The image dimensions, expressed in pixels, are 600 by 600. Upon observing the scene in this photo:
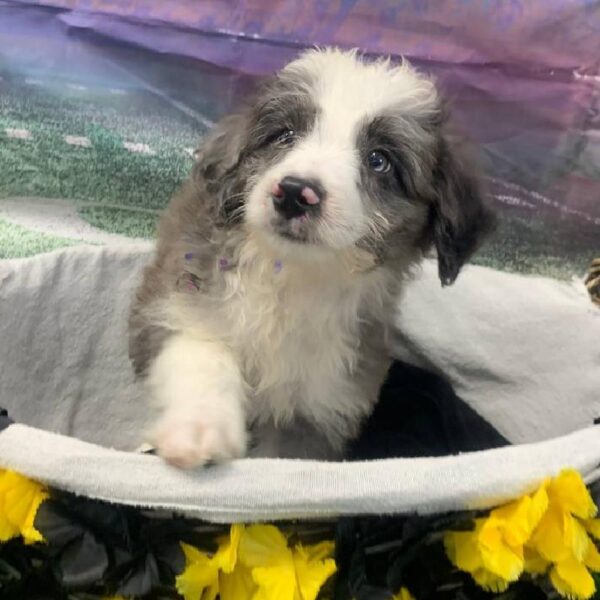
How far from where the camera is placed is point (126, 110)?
8.37ft

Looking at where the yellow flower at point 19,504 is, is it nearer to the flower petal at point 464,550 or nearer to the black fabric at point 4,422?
the black fabric at point 4,422

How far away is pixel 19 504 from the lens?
1.16 m

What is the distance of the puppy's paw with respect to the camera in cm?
118

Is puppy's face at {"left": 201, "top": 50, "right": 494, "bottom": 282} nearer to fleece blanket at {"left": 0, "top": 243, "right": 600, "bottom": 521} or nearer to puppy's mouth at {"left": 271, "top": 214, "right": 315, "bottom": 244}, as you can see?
puppy's mouth at {"left": 271, "top": 214, "right": 315, "bottom": 244}

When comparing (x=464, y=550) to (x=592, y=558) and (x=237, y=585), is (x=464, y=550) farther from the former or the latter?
(x=237, y=585)

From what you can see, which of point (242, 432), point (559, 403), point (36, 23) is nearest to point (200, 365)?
point (242, 432)

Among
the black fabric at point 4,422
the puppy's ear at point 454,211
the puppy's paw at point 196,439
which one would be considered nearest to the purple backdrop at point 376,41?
the puppy's ear at point 454,211

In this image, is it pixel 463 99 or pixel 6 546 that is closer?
pixel 6 546

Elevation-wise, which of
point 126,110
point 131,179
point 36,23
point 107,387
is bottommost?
point 107,387

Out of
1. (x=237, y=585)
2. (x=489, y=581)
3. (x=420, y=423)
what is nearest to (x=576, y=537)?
(x=489, y=581)

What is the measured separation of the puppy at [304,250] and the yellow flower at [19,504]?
9.4 inches

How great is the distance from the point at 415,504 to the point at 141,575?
15.2 inches

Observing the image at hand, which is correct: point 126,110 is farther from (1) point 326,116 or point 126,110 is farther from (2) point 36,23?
(1) point 326,116

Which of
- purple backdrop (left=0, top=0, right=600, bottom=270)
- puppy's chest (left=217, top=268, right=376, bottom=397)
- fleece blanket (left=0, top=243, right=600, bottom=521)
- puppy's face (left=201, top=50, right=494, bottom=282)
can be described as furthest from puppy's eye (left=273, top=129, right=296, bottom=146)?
purple backdrop (left=0, top=0, right=600, bottom=270)
